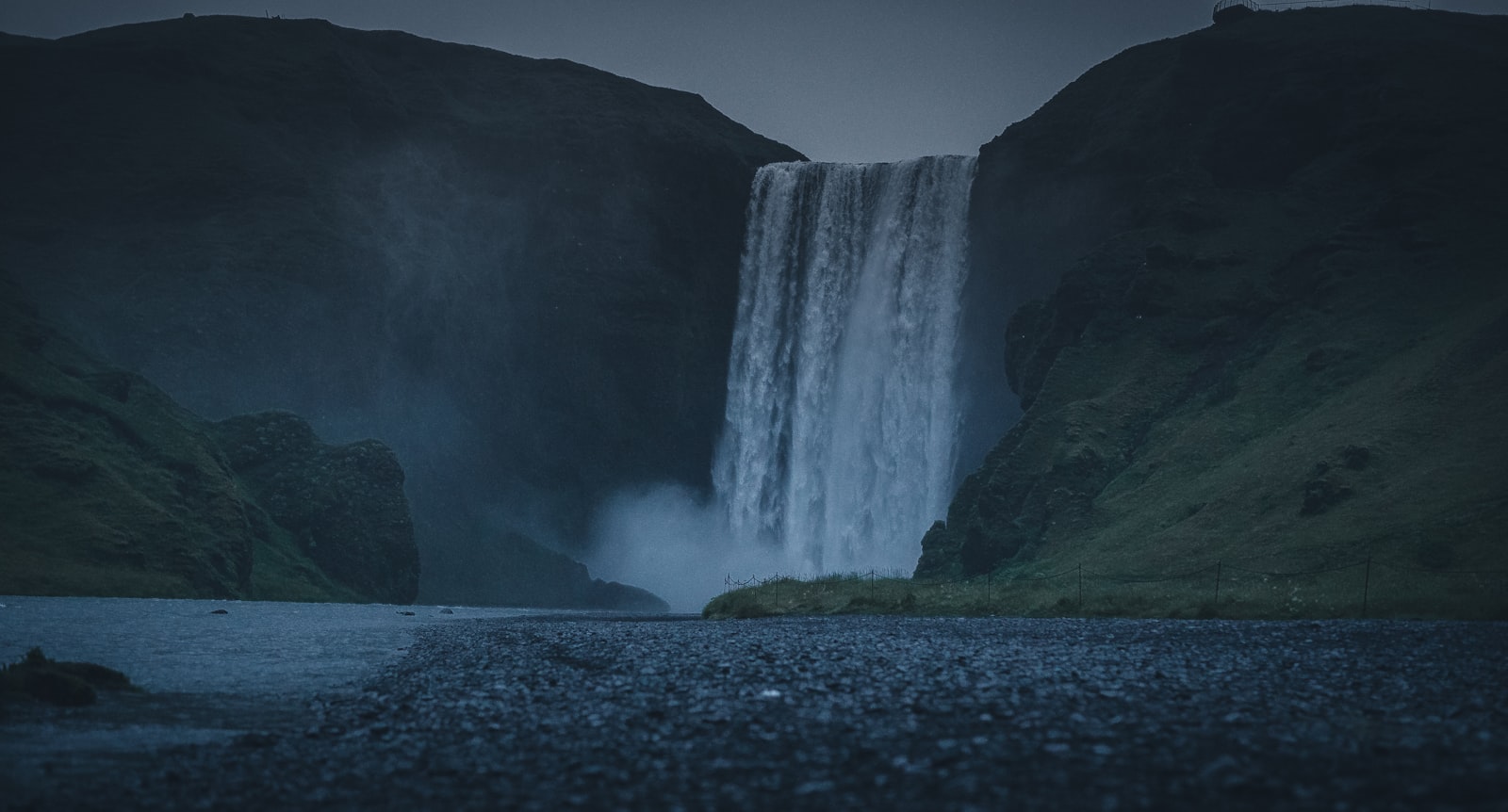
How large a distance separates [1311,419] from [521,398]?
88.6m

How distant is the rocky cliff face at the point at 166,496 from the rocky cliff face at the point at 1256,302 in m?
53.9

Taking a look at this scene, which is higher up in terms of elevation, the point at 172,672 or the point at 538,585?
the point at 538,585

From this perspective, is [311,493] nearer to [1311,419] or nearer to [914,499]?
[914,499]

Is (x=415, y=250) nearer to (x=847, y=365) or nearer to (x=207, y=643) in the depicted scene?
(x=847, y=365)

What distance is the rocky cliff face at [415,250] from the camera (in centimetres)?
11338

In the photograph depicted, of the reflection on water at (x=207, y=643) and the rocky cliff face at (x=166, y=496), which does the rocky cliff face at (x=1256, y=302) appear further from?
the rocky cliff face at (x=166, y=496)

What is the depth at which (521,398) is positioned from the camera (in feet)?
412

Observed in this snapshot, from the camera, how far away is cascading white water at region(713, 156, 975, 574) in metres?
96.7

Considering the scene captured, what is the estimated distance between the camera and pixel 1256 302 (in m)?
76.8

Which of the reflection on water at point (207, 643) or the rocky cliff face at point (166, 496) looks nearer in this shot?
the reflection on water at point (207, 643)

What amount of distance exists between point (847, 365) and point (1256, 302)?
38668 millimetres

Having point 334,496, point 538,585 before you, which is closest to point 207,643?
point 334,496

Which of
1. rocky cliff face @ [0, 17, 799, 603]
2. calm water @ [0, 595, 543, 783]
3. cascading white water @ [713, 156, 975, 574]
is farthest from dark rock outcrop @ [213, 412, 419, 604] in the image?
calm water @ [0, 595, 543, 783]

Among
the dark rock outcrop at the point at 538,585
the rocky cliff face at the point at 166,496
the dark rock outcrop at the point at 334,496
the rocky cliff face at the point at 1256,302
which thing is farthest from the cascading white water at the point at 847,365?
the rocky cliff face at the point at 166,496
